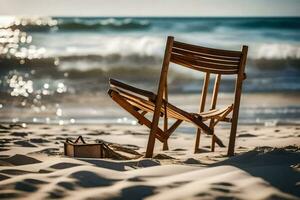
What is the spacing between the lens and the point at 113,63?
59.3 feet

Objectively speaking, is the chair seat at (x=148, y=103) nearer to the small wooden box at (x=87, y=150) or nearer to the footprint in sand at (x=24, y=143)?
the small wooden box at (x=87, y=150)

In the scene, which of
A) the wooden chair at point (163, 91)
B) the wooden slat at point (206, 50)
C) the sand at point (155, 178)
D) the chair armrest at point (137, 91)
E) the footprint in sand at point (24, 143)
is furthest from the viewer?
the footprint in sand at point (24, 143)

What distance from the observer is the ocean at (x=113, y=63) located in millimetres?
10047

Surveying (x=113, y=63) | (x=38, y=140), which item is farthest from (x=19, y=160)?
(x=113, y=63)

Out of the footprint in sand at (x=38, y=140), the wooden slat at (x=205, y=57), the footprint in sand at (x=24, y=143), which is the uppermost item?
the wooden slat at (x=205, y=57)

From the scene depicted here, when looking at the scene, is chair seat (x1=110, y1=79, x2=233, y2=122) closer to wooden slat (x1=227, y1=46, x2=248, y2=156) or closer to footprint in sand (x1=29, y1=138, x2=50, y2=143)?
wooden slat (x1=227, y1=46, x2=248, y2=156)

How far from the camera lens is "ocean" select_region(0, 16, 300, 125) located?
33.0 ft

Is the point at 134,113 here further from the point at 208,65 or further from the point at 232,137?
the point at 232,137

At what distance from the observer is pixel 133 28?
28688 millimetres

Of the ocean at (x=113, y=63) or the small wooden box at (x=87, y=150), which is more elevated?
the ocean at (x=113, y=63)

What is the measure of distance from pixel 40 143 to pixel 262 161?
2991 millimetres

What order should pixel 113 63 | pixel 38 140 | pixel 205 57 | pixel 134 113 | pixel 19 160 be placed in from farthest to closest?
pixel 113 63 → pixel 38 140 → pixel 205 57 → pixel 134 113 → pixel 19 160

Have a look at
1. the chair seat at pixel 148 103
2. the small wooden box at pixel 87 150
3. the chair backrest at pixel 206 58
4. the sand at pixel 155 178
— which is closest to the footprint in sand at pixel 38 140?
the sand at pixel 155 178

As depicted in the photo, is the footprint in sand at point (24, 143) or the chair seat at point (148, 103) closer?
the chair seat at point (148, 103)
